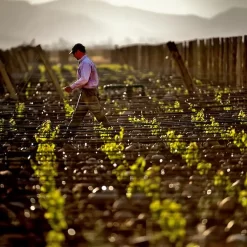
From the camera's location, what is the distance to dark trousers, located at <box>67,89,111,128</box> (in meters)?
9.70

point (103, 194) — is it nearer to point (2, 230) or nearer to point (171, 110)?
point (2, 230)

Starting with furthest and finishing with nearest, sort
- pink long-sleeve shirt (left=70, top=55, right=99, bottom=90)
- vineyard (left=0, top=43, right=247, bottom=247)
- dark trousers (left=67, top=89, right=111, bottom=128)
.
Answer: pink long-sleeve shirt (left=70, top=55, right=99, bottom=90) → dark trousers (left=67, top=89, right=111, bottom=128) → vineyard (left=0, top=43, right=247, bottom=247)

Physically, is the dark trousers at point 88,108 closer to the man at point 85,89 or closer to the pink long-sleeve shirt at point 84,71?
the man at point 85,89

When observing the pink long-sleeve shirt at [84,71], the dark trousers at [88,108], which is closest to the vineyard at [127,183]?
the dark trousers at [88,108]

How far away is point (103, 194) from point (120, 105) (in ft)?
22.7

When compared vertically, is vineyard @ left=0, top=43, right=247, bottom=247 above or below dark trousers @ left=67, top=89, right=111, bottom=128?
below

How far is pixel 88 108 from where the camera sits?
991cm

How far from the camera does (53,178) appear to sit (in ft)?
21.8

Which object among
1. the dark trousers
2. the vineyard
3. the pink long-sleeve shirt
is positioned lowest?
the vineyard

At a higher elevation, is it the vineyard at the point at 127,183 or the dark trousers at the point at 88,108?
the dark trousers at the point at 88,108

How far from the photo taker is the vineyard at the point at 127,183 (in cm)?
518

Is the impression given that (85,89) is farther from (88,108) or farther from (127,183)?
(127,183)

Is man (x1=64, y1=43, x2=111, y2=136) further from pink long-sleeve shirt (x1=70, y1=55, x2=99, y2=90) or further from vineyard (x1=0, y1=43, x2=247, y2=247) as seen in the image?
vineyard (x1=0, y1=43, x2=247, y2=247)

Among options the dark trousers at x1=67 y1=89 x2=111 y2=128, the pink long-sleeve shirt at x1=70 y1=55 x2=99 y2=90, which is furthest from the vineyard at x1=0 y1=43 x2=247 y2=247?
the pink long-sleeve shirt at x1=70 y1=55 x2=99 y2=90
